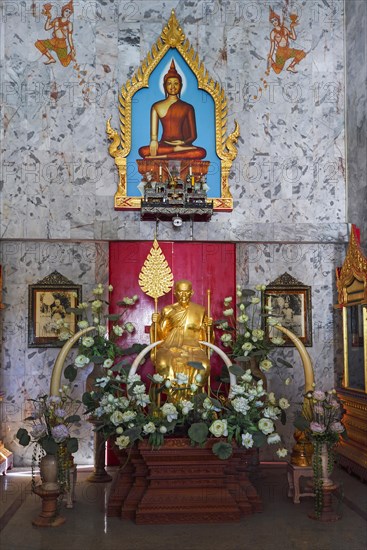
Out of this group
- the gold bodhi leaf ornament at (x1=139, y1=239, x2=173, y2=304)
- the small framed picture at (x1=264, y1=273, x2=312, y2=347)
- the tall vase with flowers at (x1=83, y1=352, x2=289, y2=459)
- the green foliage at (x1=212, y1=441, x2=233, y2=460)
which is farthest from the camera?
the small framed picture at (x1=264, y1=273, x2=312, y2=347)

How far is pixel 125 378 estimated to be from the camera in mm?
5621

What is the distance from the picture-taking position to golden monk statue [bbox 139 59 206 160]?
26.7 ft

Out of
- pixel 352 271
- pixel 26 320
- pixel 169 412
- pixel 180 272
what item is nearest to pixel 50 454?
pixel 169 412

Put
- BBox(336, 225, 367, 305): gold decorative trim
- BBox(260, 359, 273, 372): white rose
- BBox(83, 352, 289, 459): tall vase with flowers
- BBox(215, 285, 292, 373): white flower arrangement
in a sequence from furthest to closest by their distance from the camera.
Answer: BBox(336, 225, 367, 305): gold decorative trim, BBox(215, 285, 292, 373): white flower arrangement, BBox(260, 359, 273, 372): white rose, BBox(83, 352, 289, 459): tall vase with flowers

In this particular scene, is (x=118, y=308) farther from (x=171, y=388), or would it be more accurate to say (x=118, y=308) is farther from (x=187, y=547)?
(x=187, y=547)

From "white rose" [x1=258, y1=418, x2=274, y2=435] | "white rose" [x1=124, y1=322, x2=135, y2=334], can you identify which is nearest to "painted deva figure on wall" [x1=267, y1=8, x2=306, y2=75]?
"white rose" [x1=124, y1=322, x2=135, y2=334]

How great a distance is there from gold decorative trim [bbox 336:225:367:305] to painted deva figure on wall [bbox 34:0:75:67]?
4469 mm

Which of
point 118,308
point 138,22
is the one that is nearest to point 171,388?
point 118,308

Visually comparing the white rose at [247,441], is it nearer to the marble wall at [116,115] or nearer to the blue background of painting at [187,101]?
the marble wall at [116,115]

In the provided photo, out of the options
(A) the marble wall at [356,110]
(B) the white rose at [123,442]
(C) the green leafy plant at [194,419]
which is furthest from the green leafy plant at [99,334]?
(A) the marble wall at [356,110]

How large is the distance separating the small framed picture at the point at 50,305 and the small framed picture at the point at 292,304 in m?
2.59

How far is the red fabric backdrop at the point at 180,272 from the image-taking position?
7.87m

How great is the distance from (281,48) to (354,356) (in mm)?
4373

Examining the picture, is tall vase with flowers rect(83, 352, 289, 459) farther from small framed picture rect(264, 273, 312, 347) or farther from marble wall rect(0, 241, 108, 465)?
small framed picture rect(264, 273, 312, 347)
